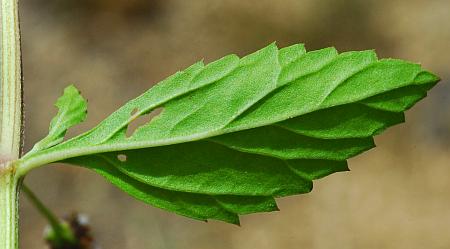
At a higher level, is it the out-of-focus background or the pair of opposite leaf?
the out-of-focus background

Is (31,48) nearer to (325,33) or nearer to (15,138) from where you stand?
(325,33)

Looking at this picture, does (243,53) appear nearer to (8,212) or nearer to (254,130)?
(254,130)

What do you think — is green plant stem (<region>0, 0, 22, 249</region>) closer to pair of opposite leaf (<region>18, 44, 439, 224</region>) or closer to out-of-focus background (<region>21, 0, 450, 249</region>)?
pair of opposite leaf (<region>18, 44, 439, 224</region>)

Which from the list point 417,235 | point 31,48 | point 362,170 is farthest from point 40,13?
point 417,235

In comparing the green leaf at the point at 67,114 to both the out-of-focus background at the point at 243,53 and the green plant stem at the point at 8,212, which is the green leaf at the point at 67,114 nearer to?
the green plant stem at the point at 8,212

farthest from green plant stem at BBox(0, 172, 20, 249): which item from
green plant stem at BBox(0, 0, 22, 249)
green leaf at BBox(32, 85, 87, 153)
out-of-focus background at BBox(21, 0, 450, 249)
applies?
out-of-focus background at BBox(21, 0, 450, 249)

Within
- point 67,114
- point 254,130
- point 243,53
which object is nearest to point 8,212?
point 67,114

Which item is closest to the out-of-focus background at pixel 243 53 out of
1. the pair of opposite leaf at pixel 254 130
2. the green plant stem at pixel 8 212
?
the pair of opposite leaf at pixel 254 130
